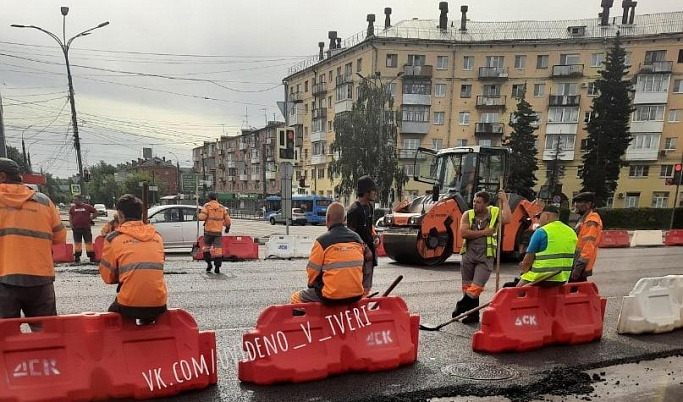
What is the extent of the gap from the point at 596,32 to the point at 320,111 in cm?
3118

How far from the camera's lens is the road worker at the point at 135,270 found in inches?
131

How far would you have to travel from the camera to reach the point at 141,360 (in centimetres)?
348

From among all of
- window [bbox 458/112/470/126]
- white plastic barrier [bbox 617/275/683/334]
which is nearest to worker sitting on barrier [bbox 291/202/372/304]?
white plastic barrier [bbox 617/275/683/334]

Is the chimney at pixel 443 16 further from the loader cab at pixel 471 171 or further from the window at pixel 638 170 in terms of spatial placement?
the loader cab at pixel 471 171

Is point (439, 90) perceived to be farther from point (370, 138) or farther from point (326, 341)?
point (326, 341)

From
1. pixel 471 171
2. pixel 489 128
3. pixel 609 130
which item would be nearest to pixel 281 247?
pixel 471 171

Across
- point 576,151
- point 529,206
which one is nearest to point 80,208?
point 529,206

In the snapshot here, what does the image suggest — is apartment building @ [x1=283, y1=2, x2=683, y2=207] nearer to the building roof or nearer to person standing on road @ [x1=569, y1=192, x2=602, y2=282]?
the building roof

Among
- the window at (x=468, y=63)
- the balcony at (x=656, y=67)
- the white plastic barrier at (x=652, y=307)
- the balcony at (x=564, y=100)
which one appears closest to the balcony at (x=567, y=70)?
the balcony at (x=564, y=100)

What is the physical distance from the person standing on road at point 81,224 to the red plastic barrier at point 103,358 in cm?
822

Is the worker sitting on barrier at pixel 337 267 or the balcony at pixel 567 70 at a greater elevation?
the balcony at pixel 567 70

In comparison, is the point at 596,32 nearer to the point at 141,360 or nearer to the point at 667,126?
the point at 667,126

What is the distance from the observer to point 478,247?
559cm

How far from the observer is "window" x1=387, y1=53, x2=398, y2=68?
143 feet
